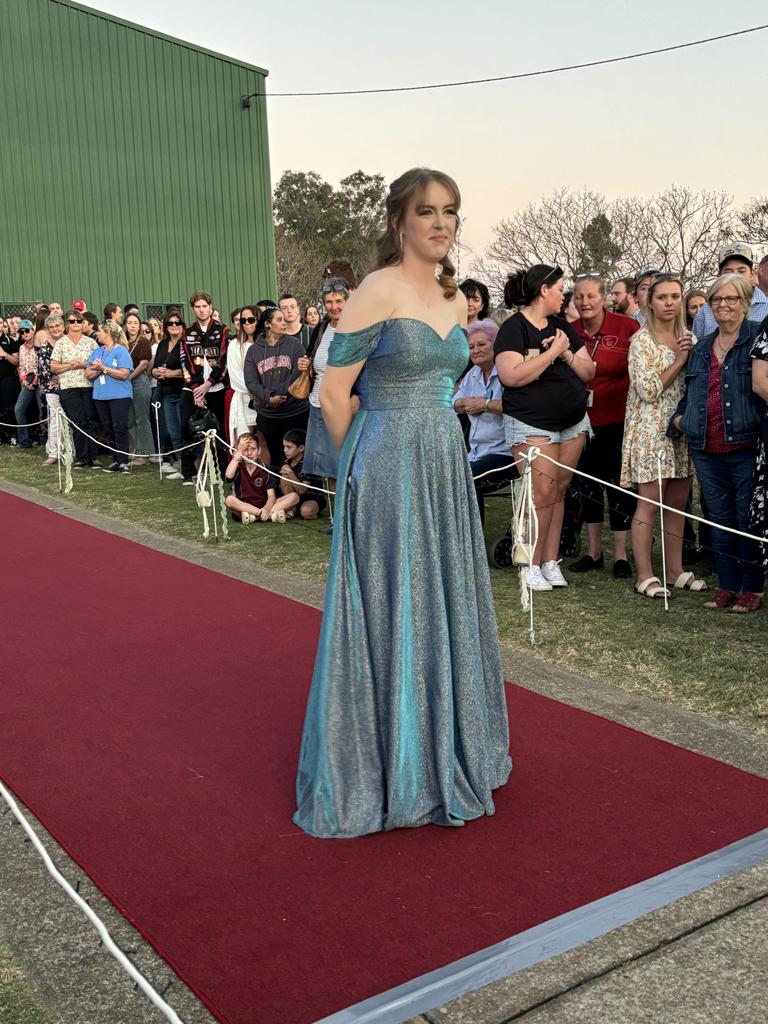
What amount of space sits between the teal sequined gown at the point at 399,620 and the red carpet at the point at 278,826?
0.18 metres

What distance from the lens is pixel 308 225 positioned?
62656mm


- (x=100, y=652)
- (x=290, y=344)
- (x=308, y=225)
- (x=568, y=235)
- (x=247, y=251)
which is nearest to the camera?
(x=100, y=652)

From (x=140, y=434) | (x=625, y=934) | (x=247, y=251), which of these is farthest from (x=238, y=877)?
(x=247, y=251)

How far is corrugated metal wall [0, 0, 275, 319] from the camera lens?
25.1 meters

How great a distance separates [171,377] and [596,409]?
7160mm

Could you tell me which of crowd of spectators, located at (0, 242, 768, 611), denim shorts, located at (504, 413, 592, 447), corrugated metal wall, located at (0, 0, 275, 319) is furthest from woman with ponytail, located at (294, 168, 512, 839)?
A: corrugated metal wall, located at (0, 0, 275, 319)

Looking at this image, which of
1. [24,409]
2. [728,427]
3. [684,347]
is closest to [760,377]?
[728,427]

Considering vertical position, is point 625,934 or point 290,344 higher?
point 290,344

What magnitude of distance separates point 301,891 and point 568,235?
37.3m

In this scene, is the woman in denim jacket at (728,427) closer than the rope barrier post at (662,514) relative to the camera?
Yes

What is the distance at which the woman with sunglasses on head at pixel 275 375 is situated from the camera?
1002 cm

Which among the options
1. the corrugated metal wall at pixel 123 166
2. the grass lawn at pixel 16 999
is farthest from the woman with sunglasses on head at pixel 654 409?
the corrugated metal wall at pixel 123 166

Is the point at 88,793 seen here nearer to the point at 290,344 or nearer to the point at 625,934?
the point at 625,934

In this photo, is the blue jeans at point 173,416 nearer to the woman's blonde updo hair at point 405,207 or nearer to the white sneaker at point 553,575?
the white sneaker at point 553,575
